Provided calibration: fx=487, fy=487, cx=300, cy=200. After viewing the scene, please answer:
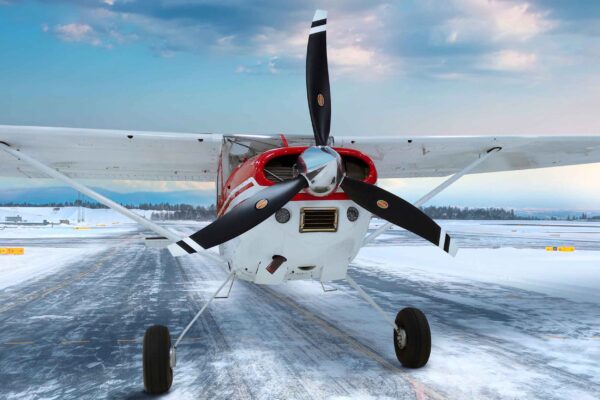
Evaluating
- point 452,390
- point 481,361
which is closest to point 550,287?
point 481,361

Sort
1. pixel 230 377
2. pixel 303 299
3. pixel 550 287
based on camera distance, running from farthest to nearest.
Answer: pixel 550 287 < pixel 303 299 < pixel 230 377

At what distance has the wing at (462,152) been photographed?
7141 millimetres

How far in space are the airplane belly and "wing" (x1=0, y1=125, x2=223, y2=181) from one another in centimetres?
191

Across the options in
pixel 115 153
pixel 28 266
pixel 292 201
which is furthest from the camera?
pixel 28 266

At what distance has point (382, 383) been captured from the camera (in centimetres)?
440

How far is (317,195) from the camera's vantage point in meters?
4.23

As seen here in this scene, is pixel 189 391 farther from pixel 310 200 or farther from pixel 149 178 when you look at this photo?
pixel 149 178

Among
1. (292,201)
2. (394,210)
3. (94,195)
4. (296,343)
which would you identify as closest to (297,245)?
(292,201)

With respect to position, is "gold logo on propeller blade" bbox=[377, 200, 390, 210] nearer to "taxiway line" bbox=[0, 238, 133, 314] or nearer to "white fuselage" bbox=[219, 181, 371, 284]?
"white fuselage" bbox=[219, 181, 371, 284]

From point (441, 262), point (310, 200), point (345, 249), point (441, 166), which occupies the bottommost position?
point (441, 262)

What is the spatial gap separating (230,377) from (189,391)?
1.48ft

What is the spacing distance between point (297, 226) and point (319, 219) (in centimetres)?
21

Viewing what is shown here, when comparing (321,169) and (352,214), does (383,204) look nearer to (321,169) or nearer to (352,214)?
(352,214)

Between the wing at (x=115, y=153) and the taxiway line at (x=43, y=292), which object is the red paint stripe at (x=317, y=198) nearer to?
the wing at (x=115, y=153)
